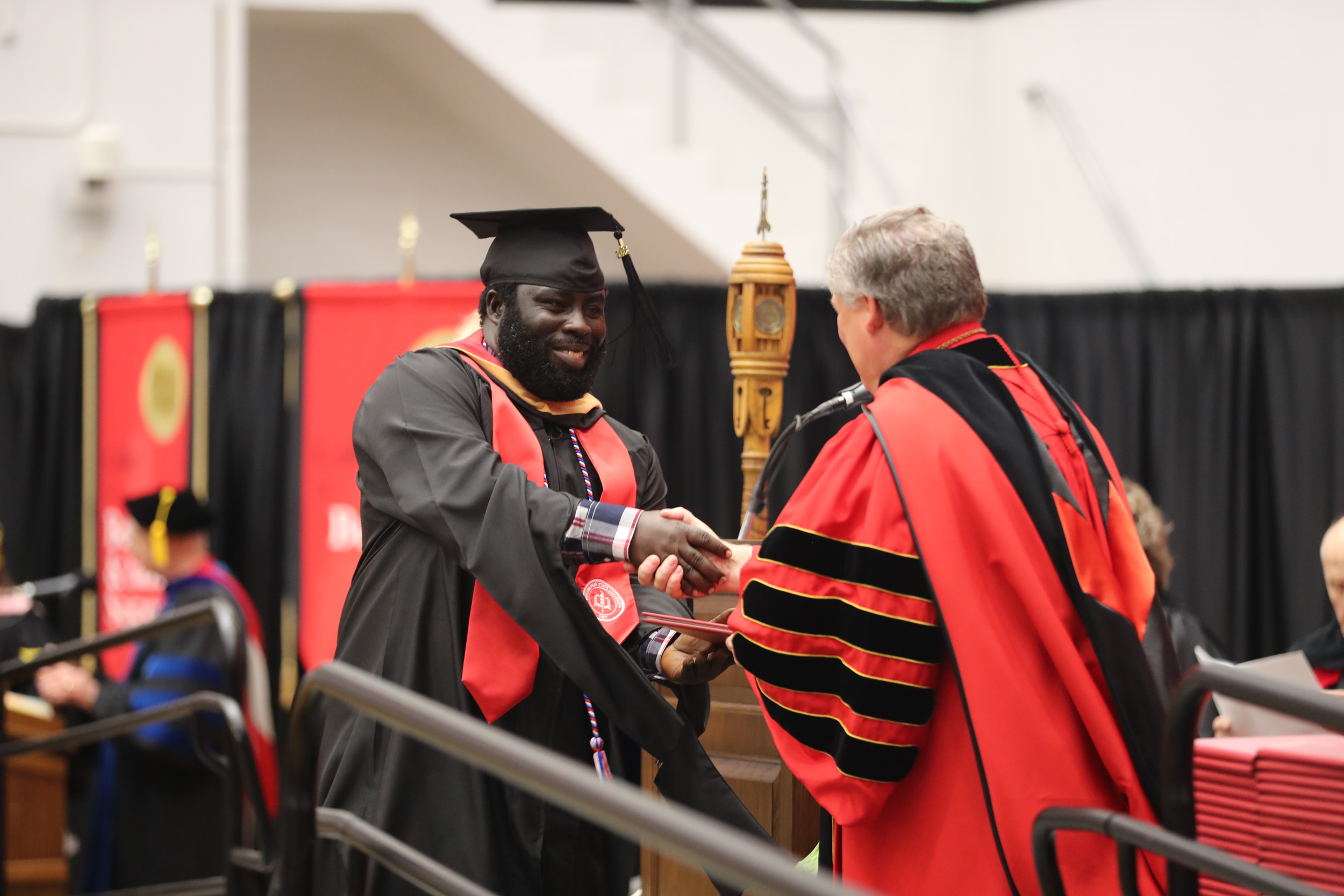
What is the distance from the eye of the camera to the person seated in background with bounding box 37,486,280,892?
166 inches

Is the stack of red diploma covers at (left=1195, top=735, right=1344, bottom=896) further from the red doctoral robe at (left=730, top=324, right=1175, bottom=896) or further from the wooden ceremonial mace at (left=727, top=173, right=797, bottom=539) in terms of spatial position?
the wooden ceremonial mace at (left=727, top=173, right=797, bottom=539)

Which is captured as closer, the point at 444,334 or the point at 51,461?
the point at 444,334

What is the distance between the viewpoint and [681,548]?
7.09 ft

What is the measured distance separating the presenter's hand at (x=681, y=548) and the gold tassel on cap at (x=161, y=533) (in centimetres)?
295

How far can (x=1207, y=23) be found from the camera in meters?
6.23

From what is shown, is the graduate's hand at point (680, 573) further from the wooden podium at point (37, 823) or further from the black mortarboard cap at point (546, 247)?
the wooden podium at point (37, 823)

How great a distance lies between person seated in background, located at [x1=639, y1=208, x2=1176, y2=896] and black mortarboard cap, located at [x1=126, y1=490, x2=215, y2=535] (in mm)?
3143

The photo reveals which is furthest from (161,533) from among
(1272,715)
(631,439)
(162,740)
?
(1272,715)

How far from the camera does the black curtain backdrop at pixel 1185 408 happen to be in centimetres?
469

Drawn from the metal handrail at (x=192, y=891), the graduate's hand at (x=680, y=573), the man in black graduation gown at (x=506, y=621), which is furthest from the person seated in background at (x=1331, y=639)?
the metal handrail at (x=192, y=891)

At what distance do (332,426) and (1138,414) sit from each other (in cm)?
324

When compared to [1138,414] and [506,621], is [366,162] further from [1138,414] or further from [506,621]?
[506,621]

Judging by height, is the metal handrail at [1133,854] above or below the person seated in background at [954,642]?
below

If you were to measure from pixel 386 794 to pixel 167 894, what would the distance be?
1179 mm
